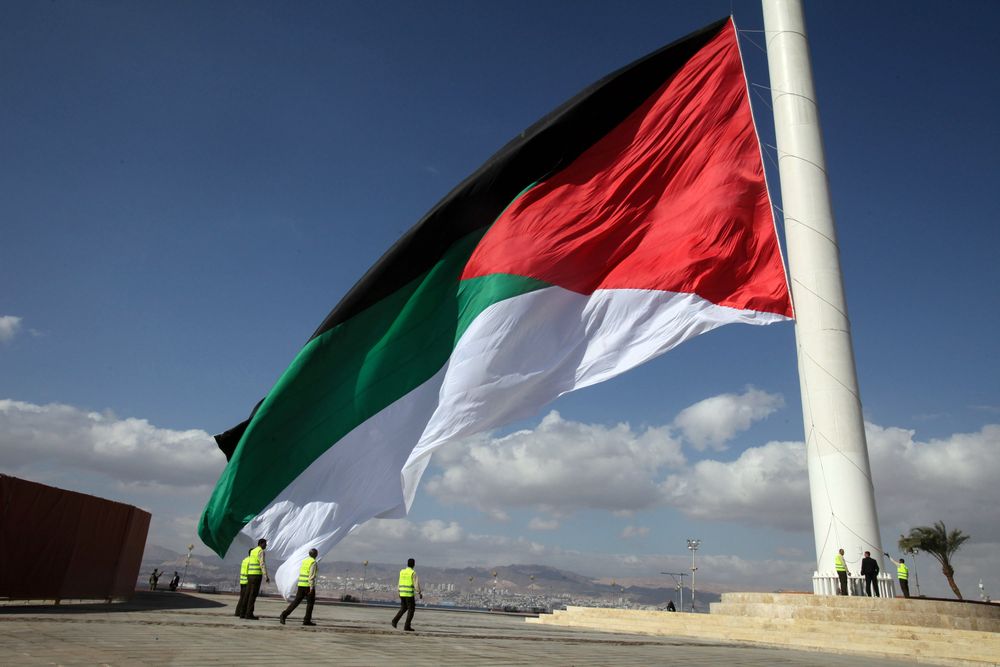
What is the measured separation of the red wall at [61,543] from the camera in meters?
17.1

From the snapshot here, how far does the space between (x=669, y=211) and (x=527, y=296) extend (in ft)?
10.7

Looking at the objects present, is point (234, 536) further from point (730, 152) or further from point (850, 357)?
point (850, 357)

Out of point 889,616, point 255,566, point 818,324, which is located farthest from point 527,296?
point 889,616

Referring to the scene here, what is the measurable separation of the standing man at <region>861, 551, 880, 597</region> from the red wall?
20002mm

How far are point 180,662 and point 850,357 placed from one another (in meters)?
17.8

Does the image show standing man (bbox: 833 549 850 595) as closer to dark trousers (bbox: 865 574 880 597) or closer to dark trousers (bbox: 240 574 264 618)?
dark trousers (bbox: 865 574 880 597)

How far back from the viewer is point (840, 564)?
702 inches

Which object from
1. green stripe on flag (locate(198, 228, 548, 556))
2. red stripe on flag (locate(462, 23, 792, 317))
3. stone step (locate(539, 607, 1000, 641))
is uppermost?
red stripe on flag (locate(462, 23, 792, 317))

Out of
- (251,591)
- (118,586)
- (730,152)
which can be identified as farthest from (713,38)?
(118,586)

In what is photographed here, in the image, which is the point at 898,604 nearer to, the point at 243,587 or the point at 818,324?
the point at 818,324

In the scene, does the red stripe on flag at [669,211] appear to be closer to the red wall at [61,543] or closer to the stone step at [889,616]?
the stone step at [889,616]

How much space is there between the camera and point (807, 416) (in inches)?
776

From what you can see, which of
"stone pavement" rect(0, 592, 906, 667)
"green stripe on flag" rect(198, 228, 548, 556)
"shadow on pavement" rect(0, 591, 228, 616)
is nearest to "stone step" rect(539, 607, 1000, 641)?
"stone pavement" rect(0, 592, 906, 667)

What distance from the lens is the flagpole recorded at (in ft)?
60.8
